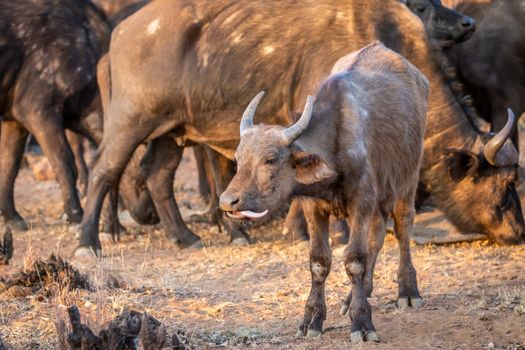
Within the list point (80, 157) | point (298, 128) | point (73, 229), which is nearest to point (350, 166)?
point (298, 128)

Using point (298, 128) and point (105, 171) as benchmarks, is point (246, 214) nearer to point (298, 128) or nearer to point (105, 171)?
point (298, 128)

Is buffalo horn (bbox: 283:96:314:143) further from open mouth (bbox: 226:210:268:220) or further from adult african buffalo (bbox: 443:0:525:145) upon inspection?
adult african buffalo (bbox: 443:0:525:145)

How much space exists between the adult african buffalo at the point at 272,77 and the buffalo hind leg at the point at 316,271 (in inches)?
138

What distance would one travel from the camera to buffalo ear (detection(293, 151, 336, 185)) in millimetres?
6773

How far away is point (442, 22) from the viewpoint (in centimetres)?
1199

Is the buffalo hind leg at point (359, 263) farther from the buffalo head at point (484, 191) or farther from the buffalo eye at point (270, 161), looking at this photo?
the buffalo head at point (484, 191)

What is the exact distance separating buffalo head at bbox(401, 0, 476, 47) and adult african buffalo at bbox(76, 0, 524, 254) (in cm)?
110

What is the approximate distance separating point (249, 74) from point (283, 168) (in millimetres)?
4331

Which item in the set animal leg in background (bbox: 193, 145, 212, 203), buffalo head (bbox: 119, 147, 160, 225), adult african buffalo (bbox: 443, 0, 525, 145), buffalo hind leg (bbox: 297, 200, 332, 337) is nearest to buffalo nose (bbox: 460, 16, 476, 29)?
adult african buffalo (bbox: 443, 0, 525, 145)

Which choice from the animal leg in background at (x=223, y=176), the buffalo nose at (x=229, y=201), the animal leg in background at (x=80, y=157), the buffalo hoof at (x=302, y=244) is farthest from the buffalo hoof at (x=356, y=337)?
the animal leg in background at (x=80, y=157)

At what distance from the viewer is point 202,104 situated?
11141 millimetres

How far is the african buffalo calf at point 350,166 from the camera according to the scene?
6.71 m

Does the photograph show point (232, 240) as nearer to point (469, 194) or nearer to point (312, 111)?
point (469, 194)

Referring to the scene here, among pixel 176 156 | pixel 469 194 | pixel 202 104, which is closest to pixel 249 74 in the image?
pixel 202 104
